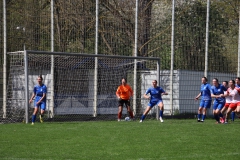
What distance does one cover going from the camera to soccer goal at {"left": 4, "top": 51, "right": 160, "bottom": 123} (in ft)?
74.4

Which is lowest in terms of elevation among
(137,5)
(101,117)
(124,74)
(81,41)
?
(101,117)

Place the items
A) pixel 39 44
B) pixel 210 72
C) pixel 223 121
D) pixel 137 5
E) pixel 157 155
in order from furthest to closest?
pixel 210 72 < pixel 137 5 < pixel 39 44 < pixel 223 121 < pixel 157 155

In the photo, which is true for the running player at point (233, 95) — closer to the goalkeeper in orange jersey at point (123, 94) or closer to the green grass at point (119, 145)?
the goalkeeper in orange jersey at point (123, 94)

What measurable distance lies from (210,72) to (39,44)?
31.0 ft

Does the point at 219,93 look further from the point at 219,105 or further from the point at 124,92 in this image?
the point at 124,92

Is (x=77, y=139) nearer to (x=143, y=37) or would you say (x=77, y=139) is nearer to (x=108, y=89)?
(x=108, y=89)

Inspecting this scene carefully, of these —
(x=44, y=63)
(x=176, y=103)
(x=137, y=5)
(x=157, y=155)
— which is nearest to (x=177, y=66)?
(x=176, y=103)

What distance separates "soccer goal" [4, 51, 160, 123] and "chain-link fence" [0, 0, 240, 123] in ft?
2.93

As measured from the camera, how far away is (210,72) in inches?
1104

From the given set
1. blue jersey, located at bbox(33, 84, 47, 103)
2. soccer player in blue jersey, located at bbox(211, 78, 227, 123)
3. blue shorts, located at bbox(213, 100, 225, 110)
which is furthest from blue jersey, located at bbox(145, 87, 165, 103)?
blue jersey, located at bbox(33, 84, 47, 103)

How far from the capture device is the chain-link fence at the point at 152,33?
24.5 metres

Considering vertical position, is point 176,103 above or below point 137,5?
below

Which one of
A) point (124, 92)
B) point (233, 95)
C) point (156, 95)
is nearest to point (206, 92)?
point (233, 95)

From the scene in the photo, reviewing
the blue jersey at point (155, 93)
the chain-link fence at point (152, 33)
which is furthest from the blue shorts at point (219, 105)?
the chain-link fence at point (152, 33)
